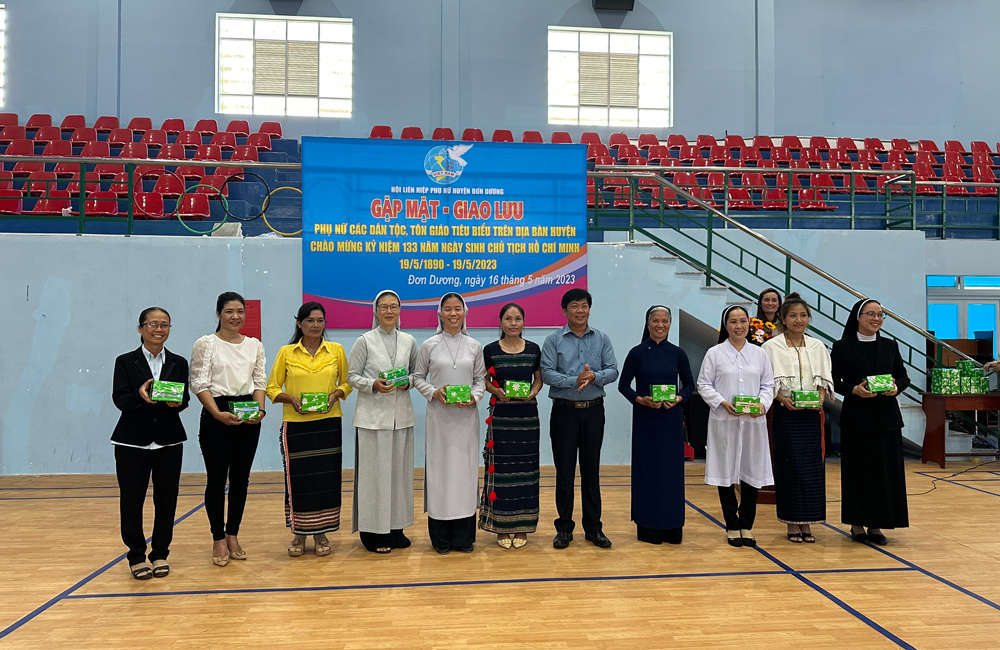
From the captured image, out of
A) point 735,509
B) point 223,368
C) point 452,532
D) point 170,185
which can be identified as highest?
point 170,185

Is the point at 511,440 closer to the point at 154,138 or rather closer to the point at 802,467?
the point at 802,467

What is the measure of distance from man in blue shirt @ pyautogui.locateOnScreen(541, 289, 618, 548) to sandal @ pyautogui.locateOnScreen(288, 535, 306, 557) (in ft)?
4.54

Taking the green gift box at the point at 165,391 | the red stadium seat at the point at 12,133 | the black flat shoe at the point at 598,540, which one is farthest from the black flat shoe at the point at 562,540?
the red stadium seat at the point at 12,133

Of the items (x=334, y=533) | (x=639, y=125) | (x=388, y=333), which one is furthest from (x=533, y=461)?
(x=639, y=125)

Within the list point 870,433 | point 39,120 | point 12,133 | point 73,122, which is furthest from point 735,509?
point 39,120

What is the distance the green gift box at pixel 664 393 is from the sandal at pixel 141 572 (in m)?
2.75

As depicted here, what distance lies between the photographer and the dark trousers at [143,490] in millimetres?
3373

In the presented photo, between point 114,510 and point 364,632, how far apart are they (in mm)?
2987

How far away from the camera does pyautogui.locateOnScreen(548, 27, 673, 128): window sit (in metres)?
12.6

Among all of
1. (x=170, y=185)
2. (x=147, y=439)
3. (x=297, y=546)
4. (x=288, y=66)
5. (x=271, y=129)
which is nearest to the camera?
(x=147, y=439)

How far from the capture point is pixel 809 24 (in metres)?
12.8

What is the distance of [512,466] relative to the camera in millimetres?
3965

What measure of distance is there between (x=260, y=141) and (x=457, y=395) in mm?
8148

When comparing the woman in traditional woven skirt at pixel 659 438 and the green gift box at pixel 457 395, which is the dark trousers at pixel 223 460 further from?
the woman in traditional woven skirt at pixel 659 438
